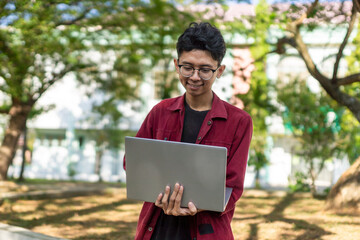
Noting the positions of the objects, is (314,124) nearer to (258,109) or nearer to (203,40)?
(258,109)

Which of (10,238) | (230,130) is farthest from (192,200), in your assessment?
(10,238)

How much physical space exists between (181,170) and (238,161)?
305mm

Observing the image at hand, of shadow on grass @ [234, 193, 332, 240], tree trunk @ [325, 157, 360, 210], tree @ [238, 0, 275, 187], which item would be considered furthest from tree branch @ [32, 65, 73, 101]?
tree trunk @ [325, 157, 360, 210]

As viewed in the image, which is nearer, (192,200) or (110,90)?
(192,200)

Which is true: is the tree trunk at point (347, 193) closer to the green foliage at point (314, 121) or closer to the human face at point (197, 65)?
the green foliage at point (314, 121)

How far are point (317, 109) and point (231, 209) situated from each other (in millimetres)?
10160

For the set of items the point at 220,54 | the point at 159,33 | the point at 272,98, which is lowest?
the point at 220,54

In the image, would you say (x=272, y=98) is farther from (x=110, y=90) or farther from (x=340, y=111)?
(x=110, y=90)

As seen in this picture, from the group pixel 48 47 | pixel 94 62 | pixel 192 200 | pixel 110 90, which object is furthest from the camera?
pixel 110 90

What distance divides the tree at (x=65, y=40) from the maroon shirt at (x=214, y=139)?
526cm

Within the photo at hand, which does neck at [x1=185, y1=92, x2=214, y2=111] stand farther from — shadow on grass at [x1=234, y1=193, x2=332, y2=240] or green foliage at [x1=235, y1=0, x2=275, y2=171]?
green foliage at [x1=235, y1=0, x2=275, y2=171]

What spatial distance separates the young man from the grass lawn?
3.70m

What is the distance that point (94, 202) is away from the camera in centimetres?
995

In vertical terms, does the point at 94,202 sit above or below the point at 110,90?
below
